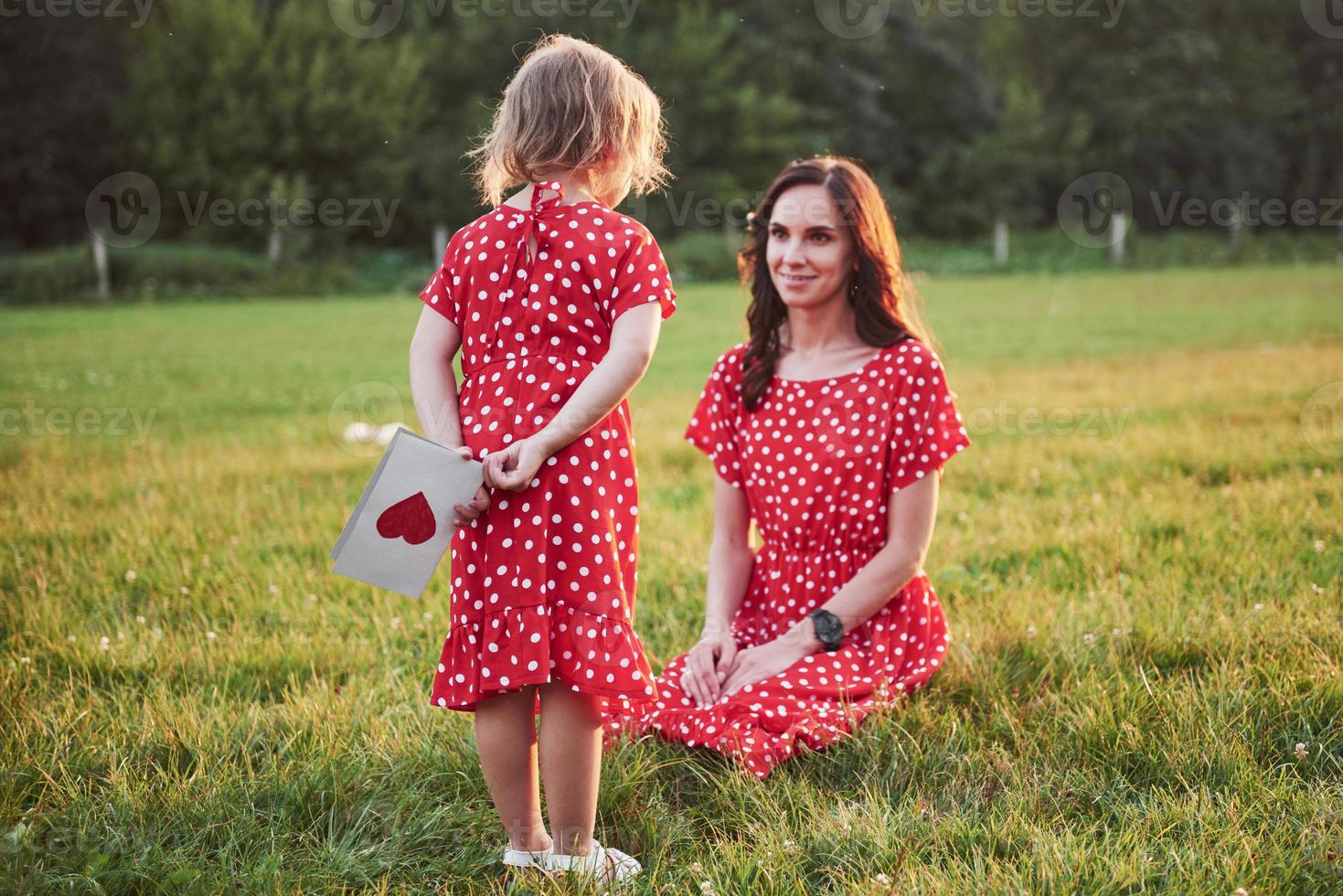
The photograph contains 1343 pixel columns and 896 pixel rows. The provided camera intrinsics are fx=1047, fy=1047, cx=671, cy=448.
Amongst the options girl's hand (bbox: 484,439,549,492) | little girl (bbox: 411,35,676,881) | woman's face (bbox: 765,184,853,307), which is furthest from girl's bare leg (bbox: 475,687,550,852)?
woman's face (bbox: 765,184,853,307)

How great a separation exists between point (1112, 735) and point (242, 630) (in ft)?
8.01

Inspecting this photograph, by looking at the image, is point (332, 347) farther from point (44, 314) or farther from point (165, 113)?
point (165, 113)

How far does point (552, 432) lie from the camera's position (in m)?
1.85

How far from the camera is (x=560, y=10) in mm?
24594

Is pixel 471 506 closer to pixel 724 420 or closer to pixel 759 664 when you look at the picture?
pixel 759 664

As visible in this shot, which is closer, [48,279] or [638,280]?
[638,280]

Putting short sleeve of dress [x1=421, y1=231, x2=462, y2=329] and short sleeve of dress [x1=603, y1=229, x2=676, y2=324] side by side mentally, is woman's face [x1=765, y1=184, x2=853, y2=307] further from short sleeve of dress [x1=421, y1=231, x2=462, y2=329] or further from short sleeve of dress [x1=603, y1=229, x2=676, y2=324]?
short sleeve of dress [x1=421, y1=231, x2=462, y2=329]

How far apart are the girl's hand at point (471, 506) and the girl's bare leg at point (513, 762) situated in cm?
Result: 35

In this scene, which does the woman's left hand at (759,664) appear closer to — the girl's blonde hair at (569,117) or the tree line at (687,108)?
the girl's blonde hair at (569,117)

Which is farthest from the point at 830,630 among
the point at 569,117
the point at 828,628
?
the point at 569,117

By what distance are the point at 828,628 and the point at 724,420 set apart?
66 centimetres

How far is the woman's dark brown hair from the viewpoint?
8.87 feet

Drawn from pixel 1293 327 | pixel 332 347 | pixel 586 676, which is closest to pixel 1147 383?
pixel 1293 327

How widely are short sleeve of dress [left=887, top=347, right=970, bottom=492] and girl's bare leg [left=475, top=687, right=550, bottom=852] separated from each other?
1.14 metres
